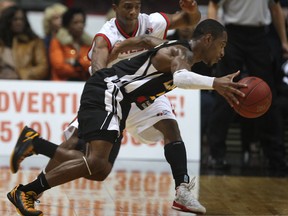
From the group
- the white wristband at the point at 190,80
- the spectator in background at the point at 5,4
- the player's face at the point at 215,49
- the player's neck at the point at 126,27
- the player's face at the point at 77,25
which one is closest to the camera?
the white wristband at the point at 190,80

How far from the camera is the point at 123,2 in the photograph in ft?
22.8

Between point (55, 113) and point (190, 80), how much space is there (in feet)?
15.1

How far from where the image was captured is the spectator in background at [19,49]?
35.3 ft

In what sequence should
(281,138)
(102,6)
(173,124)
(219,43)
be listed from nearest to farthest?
1. (219,43)
2. (173,124)
3. (281,138)
4. (102,6)

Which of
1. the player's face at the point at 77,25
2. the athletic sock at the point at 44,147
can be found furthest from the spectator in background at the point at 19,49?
the athletic sock at the point at 44,147

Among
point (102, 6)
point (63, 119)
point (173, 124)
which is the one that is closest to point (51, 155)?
point (173, 124)

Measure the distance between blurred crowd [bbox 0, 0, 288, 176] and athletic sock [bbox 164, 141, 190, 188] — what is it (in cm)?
294

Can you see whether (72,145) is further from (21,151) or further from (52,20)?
(52,20)

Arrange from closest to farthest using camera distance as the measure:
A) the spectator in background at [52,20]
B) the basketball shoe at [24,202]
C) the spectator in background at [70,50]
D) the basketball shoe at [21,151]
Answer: the basketball shoe at [24,202] < the basketball shoe at [21,151] < the spectator in background at [70,50] < the spectator in background at [52,20]

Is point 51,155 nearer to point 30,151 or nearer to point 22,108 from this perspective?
point 30,151

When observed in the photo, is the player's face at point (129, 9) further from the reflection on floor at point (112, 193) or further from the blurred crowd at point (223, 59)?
the blurred crowd at point (223, 59)

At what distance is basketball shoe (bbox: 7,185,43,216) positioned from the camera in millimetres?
5864

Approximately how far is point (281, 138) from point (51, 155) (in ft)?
12.5

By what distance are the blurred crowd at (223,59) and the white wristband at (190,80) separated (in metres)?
3.70
